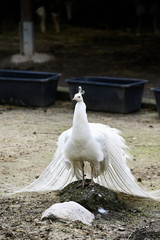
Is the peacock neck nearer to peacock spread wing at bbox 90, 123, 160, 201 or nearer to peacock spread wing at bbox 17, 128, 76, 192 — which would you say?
peacock spread wing at bbox 90, 123, 160, 201

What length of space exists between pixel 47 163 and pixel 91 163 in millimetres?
1391

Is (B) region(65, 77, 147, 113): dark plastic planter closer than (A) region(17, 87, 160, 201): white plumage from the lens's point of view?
No

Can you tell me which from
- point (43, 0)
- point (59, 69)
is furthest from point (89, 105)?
point (43, 0)

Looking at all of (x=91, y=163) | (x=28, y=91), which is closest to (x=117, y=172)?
(x=91, y=163)

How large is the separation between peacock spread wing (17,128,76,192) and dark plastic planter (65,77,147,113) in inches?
153

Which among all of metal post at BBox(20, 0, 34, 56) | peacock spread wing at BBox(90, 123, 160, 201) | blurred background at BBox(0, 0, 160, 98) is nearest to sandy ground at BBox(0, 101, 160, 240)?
peacock spread wing at BBox(90, 123, 160, 201)

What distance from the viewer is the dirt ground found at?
13.1 ft

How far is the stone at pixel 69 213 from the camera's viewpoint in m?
4.03

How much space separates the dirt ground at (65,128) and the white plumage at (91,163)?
0.45ft

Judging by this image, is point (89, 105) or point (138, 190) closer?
point (138, 190)

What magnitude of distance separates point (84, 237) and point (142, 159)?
253cm

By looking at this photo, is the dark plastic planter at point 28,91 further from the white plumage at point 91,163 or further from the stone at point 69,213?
the stone at point 69,213

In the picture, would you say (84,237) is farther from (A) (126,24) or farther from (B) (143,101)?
(A) (126,24)

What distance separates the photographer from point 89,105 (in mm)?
9211
